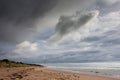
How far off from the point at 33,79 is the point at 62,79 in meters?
3.22

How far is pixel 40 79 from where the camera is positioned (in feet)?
75.3

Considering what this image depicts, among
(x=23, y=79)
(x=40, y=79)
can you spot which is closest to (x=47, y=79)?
(x=40, y=79)

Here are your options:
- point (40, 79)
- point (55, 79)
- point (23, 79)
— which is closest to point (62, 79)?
point (55, 79)

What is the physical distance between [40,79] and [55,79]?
165cm

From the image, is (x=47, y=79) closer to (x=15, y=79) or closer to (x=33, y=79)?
(x=33, y=79)

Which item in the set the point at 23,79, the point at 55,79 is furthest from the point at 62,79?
the point at 23,79

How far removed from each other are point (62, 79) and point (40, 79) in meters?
2.46

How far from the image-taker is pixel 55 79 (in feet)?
76.3

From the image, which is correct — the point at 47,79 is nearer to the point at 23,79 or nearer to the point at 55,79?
the point at 55,79

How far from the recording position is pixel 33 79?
22.8 metres

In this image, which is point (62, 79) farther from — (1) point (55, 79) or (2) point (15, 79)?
(2) point (15, 79)

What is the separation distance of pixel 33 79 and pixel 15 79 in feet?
7.71

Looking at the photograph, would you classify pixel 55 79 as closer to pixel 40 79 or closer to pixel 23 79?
pixel 40 79

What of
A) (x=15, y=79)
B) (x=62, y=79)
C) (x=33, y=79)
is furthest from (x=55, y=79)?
(x=15, y=79)
